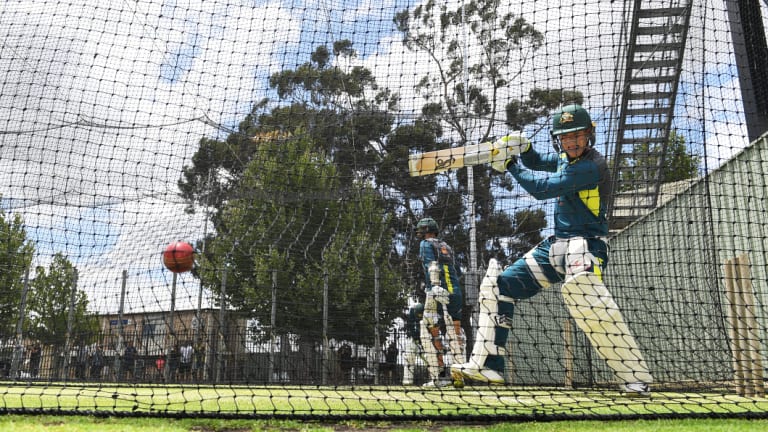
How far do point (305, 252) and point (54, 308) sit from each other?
3.98 meters

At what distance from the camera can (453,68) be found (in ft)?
20.3

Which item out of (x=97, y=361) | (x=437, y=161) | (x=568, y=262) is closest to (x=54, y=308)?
(x=97, y=361)

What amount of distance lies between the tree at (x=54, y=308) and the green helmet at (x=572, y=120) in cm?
611

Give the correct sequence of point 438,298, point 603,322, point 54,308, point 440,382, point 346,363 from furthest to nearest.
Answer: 1. point 54,308
2. point 346,363
3. point 438,298
4. point 440,382
5. point 603,322

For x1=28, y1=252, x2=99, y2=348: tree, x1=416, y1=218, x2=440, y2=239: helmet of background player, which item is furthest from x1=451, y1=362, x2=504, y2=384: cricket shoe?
x1=28, y1=252, x2=99, y2=348: tree

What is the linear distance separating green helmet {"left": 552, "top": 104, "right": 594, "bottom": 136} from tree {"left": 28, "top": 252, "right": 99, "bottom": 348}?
6.11 meters

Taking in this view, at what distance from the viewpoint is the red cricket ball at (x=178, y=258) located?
676 cm

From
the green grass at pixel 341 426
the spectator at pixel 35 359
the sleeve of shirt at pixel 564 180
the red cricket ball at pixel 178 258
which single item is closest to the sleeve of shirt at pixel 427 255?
the sleeve of shirt at pixel 564 180

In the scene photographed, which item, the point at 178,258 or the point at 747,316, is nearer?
the point at 747,316

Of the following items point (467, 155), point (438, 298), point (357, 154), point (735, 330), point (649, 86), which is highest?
point (649, 86)

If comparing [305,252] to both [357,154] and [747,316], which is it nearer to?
[357,154]

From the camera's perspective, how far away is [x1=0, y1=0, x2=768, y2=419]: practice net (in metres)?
4.35

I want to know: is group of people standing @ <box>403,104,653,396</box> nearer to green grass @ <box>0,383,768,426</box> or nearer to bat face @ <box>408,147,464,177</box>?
bat face @ <box>408,147,464,177</box>

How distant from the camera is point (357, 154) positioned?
334 inches
